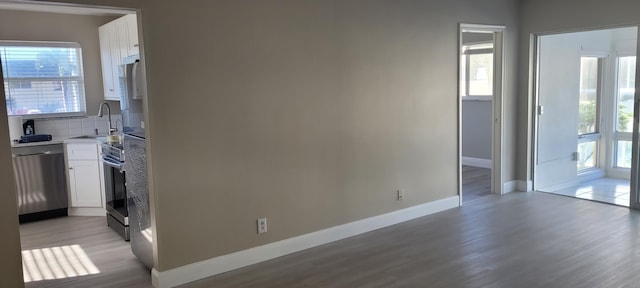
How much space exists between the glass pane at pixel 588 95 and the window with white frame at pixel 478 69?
136cm

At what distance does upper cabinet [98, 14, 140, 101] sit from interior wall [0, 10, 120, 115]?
12 centimetres

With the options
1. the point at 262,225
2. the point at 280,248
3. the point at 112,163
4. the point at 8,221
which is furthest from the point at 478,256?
the point at 112,163

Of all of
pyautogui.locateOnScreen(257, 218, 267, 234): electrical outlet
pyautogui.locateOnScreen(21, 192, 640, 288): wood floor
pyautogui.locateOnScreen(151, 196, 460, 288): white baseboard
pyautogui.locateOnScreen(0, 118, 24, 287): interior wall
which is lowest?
pyautogui.locateOnScreen(21, 192, 640, 288): wood floor

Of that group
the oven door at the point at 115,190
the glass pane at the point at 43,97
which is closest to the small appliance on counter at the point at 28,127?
the glass pane at the point at 43,97

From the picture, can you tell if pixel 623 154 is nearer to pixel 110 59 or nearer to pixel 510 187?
pixel 510 187

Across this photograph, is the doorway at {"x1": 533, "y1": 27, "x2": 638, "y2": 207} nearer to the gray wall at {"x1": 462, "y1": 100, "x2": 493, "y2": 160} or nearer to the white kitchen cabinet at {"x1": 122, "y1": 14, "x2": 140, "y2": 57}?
the gray wall at {"x1": 462, "y1": 100, "x2": 493, "y2": 160}

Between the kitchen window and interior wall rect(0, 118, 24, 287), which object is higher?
the kitchen window

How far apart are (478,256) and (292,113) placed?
75.8 inches

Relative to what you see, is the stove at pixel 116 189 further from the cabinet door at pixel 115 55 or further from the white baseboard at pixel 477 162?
the white baseboard at pixel 477 162

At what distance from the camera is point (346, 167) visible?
4.52 metres

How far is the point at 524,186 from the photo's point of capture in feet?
20.4

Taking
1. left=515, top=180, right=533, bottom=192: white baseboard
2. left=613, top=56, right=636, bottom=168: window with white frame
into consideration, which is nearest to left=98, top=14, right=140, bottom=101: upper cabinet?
left=515, top=180, right=533, bottom=192: white baseboard

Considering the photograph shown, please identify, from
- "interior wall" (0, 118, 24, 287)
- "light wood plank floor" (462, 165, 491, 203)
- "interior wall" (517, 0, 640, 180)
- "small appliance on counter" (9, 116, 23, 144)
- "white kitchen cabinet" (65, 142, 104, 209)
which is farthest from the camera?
"light wood plank floor" (462, 165, 491, 203)

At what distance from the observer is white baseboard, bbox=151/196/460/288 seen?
11.8 feet
